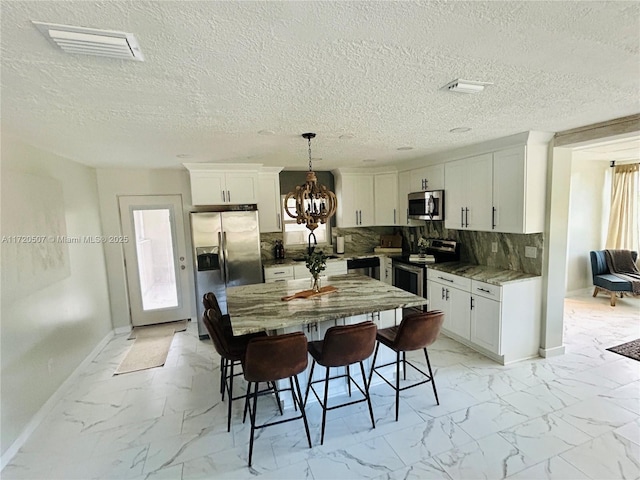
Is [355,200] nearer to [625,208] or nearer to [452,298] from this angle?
[452,298]

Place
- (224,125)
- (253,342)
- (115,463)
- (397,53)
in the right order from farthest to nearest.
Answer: (224,125) → (115,463) → (253,342) → (397,53)

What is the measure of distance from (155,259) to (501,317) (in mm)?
4684

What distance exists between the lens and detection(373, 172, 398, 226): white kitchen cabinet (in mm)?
5285

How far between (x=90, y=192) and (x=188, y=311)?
7.09 ft

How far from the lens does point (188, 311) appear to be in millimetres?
5008

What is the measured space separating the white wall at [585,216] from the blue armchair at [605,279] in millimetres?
281

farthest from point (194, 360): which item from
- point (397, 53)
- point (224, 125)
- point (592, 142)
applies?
point (592, 142)

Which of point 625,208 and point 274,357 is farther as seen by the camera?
point 625,208

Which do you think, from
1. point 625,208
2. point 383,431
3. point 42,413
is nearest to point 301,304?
point 383,431

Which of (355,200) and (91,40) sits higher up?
(91,40)

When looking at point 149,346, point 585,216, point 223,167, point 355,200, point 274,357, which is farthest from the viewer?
point 585,216

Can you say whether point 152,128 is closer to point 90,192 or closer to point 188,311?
point 90,192

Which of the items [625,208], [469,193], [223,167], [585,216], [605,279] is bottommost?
[605,279]

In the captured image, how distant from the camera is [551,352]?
3.51 metres
